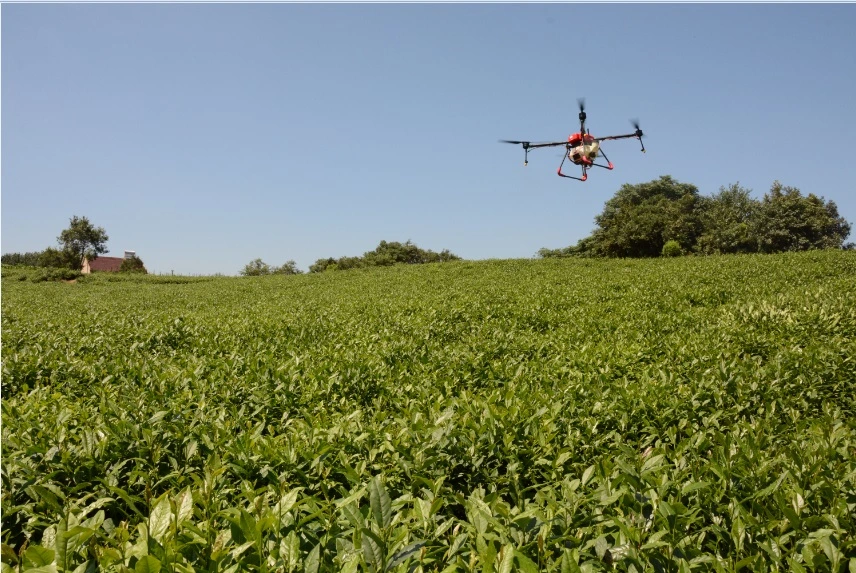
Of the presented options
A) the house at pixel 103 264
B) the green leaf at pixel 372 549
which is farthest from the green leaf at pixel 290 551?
the house at pixel 103 264

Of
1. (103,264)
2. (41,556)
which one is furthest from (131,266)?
(41,556)

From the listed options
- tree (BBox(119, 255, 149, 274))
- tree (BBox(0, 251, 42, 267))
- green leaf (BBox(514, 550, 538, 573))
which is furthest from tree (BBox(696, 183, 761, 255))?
tree (BBox(0, 251, 42, 267))

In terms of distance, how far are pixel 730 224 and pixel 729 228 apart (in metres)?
1.11

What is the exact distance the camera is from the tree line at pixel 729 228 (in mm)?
51969

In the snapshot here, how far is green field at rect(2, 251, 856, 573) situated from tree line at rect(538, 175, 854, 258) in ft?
150

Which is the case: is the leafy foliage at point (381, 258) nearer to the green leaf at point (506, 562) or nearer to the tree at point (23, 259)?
the tree at point (23, 259)

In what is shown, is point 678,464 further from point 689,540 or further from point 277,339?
point 277,339

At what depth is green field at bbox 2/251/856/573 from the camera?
1.88m

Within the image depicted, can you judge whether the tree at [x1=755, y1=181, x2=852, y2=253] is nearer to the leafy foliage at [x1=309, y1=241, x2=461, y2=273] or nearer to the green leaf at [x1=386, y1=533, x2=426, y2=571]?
the leafy foliage at [x1=309, y1=241, x2=461, y2=273]

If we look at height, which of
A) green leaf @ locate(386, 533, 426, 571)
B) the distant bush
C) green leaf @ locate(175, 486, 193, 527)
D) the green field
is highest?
the distant bush

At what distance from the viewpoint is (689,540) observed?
2.04 m

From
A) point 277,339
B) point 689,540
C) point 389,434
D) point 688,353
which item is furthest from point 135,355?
point 688,353

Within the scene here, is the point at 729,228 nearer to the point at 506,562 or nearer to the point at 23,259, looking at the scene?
the point at 506,562

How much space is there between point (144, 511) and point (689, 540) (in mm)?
2899
